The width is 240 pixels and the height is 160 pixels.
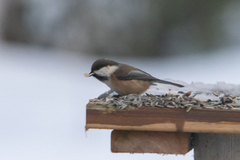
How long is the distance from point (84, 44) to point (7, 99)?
111 cm

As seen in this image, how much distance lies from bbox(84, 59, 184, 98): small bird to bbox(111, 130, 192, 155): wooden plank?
21cm

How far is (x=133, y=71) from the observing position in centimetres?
124

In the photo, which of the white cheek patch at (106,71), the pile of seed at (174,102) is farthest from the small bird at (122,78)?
the pile of seed at (174,102)

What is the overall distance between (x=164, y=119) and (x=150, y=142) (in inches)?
5.5

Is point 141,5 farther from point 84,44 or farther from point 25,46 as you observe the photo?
point 25,46

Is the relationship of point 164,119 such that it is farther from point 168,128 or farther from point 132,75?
point 132,75

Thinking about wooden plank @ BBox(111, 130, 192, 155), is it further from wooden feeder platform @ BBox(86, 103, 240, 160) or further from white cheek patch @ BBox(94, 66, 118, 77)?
white cheek patch @ BBox(94, 66, 118, 77)

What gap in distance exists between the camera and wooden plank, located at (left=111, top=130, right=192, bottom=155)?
3.26 ft

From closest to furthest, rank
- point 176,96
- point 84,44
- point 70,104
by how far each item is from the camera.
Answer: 1. point 176,96
2. point 70,104
3. point 84,44

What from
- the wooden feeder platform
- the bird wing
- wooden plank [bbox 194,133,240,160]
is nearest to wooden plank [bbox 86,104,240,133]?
the wooden feeder platform

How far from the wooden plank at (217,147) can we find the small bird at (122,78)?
0.25m

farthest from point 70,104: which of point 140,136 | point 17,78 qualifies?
point 140,136

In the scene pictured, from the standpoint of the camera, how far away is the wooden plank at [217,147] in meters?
1.00

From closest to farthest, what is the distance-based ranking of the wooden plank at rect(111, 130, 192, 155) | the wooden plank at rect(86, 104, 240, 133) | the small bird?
the wooden plank at rect(86, 104, 240, 133) < the wooden plank at rect(111, 130, 192, 155) < the small bird
